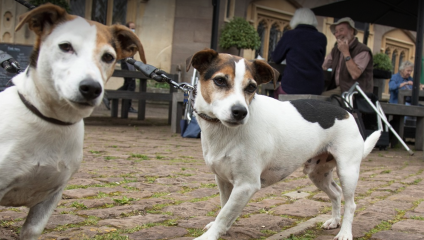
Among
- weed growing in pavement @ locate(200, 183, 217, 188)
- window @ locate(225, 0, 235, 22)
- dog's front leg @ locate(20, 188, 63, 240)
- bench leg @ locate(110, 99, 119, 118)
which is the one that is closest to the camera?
dog's front leg @ locate(20, 188, 63, 240)

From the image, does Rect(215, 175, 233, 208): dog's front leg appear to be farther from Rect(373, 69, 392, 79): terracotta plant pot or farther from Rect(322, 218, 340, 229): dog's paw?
Rect(373, 69, 392, 79): terracotta plant pot

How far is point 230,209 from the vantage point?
341 centimetres

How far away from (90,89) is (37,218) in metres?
0.92

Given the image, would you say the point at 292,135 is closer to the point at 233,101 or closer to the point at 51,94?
the point at 233,101

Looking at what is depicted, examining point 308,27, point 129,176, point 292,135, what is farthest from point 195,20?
point 292,135

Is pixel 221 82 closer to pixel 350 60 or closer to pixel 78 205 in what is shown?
pixel 78 205

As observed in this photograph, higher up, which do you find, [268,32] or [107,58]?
[268,32]

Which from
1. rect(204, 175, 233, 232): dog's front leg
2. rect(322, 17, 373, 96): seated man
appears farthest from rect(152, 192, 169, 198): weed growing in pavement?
rect(322, 17, 373, 96): seated man

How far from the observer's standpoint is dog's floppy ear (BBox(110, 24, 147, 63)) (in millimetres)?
2949

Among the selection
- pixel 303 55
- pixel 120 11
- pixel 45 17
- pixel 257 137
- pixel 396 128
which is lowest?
pixel 396 128

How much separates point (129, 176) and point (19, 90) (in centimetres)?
278

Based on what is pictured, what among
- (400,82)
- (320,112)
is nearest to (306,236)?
(320,112)

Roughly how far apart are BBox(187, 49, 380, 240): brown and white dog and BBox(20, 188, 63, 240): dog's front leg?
0.97m

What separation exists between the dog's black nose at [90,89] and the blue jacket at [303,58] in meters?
6.13
